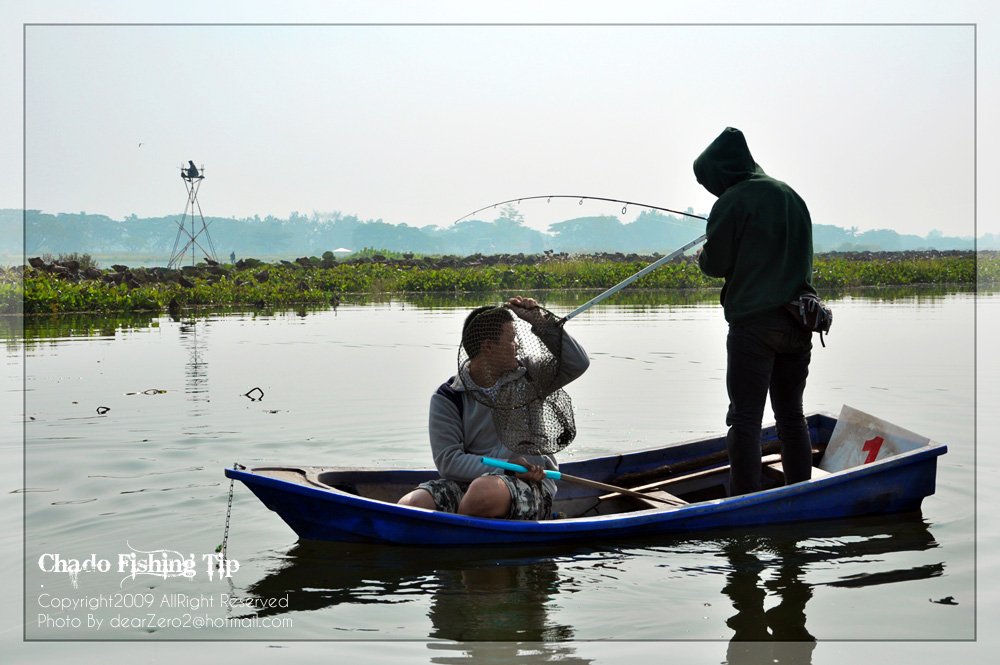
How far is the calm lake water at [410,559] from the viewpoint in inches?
129

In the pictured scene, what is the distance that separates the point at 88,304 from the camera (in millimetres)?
18984

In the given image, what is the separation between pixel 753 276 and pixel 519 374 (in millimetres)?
1331

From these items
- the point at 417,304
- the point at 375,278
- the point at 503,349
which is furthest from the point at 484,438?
the point at 375,278

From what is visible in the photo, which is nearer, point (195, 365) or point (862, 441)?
point (862, 441)

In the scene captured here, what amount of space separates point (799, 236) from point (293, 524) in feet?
9.54

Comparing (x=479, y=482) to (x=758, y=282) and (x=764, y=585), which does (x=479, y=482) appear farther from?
(x=758, y=282)

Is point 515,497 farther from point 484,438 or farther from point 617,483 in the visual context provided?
point 617,483

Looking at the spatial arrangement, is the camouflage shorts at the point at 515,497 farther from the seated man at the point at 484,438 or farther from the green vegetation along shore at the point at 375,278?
the green vegetation along shore at the point at 375,278

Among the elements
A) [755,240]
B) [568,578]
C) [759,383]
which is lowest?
[568,578]

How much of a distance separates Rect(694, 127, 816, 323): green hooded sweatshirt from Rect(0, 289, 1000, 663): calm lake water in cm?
120

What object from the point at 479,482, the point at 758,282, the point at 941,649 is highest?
the point at 758,282

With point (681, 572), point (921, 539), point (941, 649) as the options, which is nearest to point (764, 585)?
point (681, 572)

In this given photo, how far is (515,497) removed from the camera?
159 inches

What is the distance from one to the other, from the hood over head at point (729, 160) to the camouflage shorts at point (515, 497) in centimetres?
189
